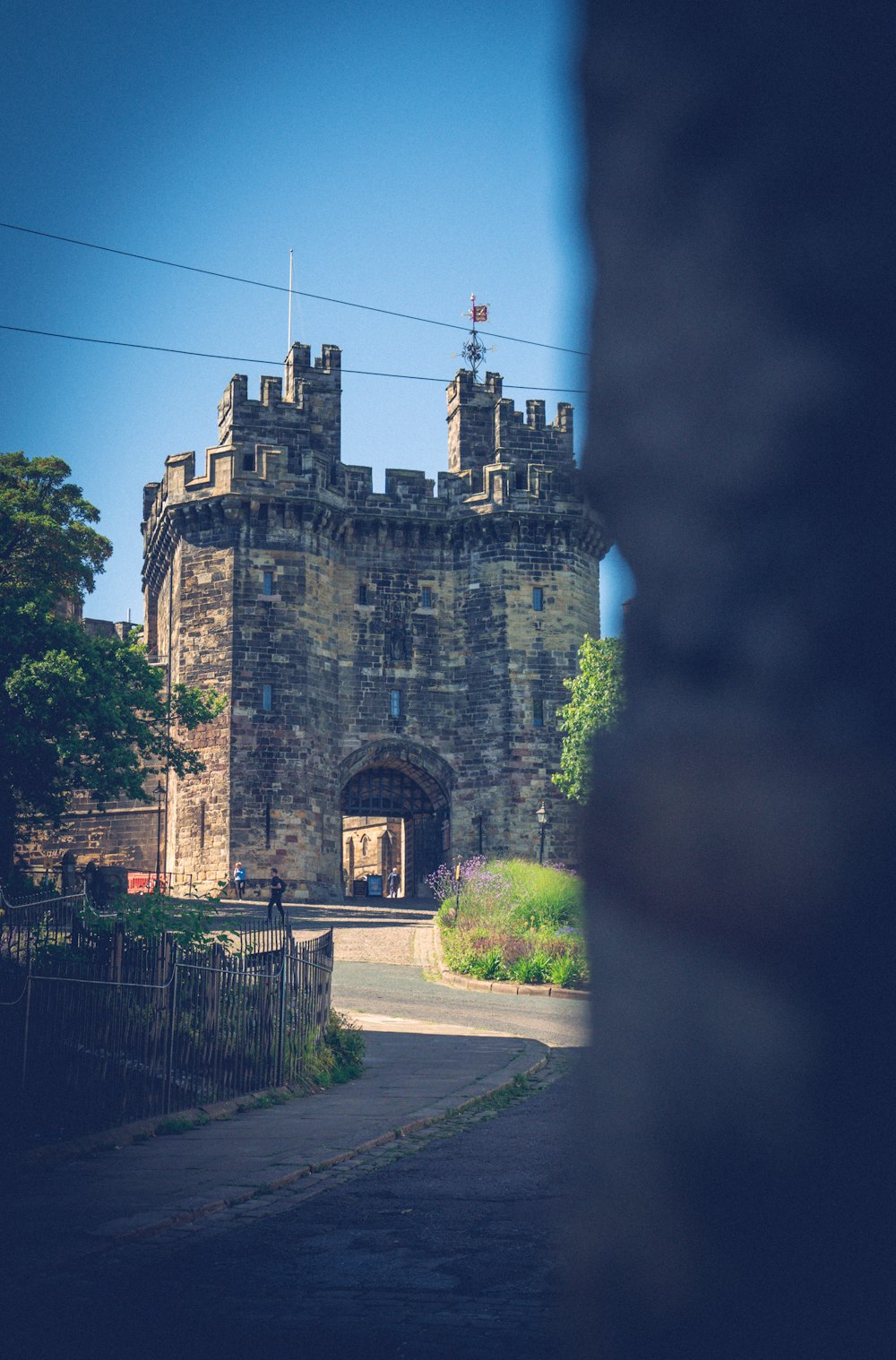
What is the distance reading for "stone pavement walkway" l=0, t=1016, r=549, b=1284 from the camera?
664cm

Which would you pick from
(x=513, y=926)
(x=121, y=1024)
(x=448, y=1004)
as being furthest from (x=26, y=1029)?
(x=513, y=926)

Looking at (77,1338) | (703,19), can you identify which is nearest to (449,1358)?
(77,1338)

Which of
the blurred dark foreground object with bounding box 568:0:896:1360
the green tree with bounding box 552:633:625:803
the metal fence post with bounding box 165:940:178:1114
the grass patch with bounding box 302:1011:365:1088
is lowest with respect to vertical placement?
the grass patch with bounding box 302:1011:365:1088

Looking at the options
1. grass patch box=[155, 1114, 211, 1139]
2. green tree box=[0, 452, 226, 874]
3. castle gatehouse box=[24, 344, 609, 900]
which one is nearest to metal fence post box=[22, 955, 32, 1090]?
grass patch box=[155, 1114, 211, 1139]

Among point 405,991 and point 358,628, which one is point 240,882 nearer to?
point 358,628

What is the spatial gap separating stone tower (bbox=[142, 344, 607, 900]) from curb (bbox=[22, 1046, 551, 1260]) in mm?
27009

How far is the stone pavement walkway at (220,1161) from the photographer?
6.64 m

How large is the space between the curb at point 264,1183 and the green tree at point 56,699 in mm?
19290

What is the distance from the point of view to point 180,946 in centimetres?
1152

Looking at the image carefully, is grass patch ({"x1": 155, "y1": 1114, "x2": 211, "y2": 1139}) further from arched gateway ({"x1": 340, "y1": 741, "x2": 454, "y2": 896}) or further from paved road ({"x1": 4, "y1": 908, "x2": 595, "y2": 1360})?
arched gateway ({"x1": 340, "y1": 741, "x2": 454, "y2": 896})

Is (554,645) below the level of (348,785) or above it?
above

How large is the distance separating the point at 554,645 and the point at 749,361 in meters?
40.3

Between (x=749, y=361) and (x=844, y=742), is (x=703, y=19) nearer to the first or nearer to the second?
(x=749, y=361)

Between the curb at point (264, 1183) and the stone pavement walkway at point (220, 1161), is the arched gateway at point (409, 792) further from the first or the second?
the curb at point (264, 1183)
